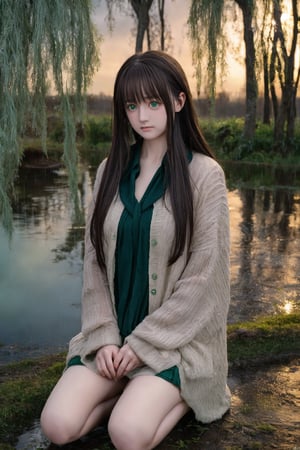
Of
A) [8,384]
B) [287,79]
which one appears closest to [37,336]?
[8,384]

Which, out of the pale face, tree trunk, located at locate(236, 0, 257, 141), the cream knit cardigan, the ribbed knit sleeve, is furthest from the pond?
tree trunk, located at locate(236, 0, 257, 141)

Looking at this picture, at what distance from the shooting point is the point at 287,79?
1499 cm

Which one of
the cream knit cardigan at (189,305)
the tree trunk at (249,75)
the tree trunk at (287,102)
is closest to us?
the cream knit cardigan at (189,305)

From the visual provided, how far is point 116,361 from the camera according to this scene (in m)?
2.21

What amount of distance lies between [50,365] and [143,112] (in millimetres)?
1250

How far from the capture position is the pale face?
90.9 inches

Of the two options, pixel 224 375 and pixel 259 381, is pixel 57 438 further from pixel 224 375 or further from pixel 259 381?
pixel 259 381

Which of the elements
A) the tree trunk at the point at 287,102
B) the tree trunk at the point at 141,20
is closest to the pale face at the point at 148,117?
the tree trunk at the point at 141,20

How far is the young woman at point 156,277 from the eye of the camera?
86.3 inches

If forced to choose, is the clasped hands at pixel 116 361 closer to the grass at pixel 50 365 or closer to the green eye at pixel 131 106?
the grass at pixel 50 365

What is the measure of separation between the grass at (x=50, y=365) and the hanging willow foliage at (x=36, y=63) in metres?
0.99

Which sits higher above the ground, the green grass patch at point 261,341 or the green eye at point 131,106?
the green eye at point 131,106

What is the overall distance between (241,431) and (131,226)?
2.66 ft

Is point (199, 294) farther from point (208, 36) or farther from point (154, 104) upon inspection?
point (208, 36)
